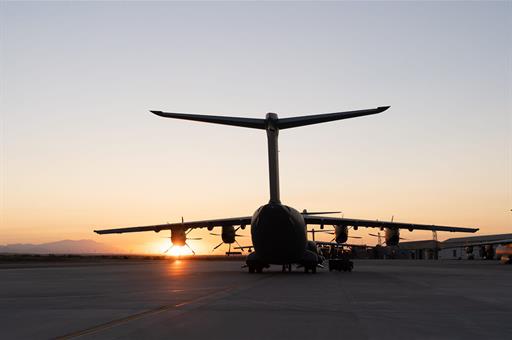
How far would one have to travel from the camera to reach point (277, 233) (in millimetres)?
33062

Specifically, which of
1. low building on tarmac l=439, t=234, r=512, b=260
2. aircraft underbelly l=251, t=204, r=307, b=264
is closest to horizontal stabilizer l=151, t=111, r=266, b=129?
aircraft underbelly l=251, t=204, r=307, b=264

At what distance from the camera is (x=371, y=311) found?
14227 mm

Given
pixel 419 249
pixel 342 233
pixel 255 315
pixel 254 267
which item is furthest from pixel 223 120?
pixel 419 249

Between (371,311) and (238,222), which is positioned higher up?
(238,222)

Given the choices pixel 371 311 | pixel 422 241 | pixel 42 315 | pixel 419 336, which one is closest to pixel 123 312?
pixel 42 315

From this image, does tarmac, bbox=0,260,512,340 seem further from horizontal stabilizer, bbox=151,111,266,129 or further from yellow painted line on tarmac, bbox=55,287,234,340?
horizontal stabilizer, bbox=151,111,266,129

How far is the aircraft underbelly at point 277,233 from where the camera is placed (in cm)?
3238

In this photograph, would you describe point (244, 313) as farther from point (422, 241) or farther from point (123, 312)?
point (422, 241)

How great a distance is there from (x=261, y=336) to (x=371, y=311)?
15.7ft

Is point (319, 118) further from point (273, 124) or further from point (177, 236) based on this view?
point (177, 236)

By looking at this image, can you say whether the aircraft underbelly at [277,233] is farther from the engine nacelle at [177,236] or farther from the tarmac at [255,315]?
the tarmac at [255,315]

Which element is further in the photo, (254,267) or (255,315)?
(254,267)

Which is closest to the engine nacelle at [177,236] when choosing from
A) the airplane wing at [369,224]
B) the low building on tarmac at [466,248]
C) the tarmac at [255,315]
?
the airplane wing at [369,224]

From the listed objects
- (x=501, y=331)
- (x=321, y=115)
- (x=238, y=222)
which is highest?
(x=321, y=115)
